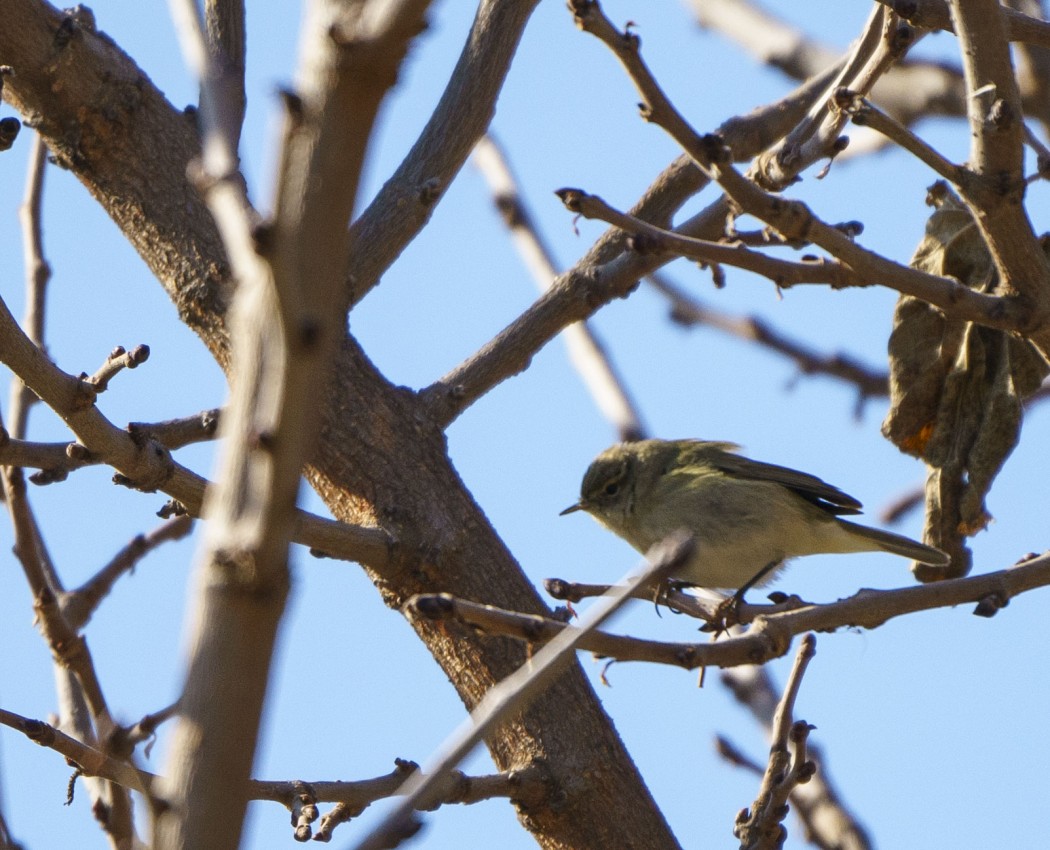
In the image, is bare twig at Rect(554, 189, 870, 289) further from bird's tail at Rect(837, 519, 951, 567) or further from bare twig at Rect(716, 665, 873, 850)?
bird's tail at Rect(837, 519, 951, 567)

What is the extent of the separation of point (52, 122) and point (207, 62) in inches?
76.0

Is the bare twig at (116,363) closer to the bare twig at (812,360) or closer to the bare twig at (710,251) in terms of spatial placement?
the bare twig at (710,251)

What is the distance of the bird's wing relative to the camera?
15.0 ft

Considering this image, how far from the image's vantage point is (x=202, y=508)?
108 inches

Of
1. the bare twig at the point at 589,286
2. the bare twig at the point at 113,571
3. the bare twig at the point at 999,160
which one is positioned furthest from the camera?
the bare twig at the point at 113,571

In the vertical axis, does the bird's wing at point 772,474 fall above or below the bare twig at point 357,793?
above

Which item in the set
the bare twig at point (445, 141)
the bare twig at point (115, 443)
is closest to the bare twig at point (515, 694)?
the bare twig at point (115, 443)

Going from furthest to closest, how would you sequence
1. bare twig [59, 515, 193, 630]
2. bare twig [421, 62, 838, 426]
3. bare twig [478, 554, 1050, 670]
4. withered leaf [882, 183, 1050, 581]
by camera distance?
bare twig [59, 515, 193, 630]
bare twig [421, 62, 838, 426]
withered leaf [882, 183, 1050, 581]
bare twig [478, 554, 1050, 670]

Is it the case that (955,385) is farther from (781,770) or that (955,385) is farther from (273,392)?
(273,392)

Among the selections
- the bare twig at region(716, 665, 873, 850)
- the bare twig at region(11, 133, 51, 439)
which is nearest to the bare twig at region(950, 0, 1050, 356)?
the bare twig at region(716, 665, 873, 850)

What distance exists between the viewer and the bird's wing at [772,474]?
458cm

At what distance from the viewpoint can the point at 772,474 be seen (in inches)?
193

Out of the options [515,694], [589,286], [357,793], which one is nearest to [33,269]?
[589,286]

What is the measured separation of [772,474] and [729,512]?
292 mm
